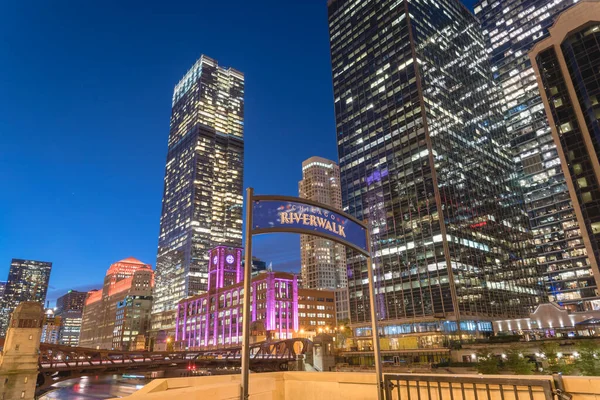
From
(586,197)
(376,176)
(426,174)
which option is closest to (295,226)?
(586,197)

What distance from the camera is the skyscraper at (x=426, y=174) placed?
9662cm

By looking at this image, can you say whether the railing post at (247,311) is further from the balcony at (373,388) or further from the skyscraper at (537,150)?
the skyscraper at (537,150)

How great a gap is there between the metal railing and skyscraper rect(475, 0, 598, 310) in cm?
12170

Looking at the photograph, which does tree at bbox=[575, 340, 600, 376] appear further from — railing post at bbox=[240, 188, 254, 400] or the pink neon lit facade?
the pink neon lit facade

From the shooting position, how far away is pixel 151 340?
189375mm

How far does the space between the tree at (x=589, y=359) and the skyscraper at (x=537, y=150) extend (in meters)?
66.5

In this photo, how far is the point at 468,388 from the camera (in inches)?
300

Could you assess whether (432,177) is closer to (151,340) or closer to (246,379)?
(246,379)

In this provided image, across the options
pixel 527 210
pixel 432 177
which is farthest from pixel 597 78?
pixel 527 210

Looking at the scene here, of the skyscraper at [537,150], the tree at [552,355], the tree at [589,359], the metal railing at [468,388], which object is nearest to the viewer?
the metal railing at [468,388]

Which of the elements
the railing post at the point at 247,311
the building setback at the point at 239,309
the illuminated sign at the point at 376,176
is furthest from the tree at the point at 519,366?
the building setback at the point at 239,309

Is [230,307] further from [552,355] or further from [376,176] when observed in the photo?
[552,355]

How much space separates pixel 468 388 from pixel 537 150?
144 metres

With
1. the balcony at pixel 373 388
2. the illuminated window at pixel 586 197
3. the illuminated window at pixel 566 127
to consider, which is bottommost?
the balcony at pixel 373 388
